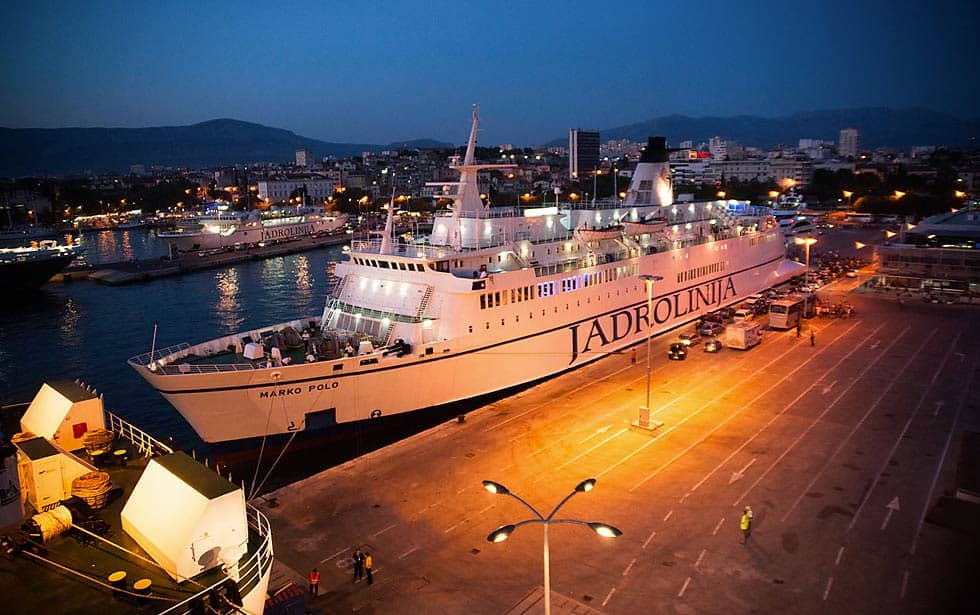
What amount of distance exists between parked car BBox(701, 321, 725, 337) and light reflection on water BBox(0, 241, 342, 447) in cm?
2312

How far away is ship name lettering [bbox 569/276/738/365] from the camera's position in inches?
1029

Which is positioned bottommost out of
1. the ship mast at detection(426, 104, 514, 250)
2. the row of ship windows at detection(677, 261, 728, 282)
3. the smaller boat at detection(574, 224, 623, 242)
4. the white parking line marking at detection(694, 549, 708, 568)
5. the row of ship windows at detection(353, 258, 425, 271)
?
the white parking line marking at detection(694, 549, 708, 568)

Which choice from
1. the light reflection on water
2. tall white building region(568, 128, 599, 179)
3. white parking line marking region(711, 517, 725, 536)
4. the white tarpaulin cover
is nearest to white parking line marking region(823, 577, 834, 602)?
white parking line marking region(711, 517, 725, 536)

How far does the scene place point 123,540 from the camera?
877cm

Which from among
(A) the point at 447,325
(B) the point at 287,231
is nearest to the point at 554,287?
(A) the point at 447,325

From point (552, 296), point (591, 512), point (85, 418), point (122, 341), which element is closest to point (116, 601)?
point (85, 418)

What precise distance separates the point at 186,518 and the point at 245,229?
82.5 metres

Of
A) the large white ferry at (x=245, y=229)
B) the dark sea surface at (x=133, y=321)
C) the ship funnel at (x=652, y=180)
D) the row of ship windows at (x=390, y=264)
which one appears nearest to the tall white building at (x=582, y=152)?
the large white ferry at (x=245, y=229)

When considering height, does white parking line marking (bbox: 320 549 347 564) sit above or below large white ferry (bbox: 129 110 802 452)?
below

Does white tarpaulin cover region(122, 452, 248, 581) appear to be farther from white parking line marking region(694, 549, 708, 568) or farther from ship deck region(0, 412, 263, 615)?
white parking line marking region(694, 549, 708, 568)

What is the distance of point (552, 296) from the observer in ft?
78.1

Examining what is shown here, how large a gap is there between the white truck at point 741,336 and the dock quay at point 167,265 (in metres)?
54.0

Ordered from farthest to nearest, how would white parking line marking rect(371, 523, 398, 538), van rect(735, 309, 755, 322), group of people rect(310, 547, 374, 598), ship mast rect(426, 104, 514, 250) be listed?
van rect(735, 309, 755, 322) < ship mast rect(426, 104, 514, 250) < white parking line marking rect(371, 523, 398, 538) < group of people rect(310, 547, 374, 598)

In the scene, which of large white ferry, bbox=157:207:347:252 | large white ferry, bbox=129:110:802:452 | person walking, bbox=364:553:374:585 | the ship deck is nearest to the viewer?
the ship deck
